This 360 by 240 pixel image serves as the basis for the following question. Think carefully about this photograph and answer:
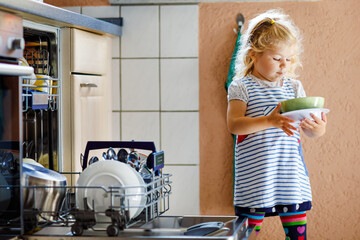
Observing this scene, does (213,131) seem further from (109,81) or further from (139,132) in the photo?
(109,81)

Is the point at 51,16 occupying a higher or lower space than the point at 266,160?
higher

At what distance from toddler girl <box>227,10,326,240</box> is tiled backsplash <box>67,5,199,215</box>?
82 cm

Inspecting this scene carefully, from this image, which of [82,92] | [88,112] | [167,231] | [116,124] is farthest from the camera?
[116,124]

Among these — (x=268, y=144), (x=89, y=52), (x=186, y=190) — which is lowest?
(x=186, y=190)

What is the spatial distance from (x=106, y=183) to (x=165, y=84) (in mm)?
1300

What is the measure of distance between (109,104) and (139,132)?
0.18m

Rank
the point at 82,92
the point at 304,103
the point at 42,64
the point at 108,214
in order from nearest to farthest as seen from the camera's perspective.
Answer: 1. the point at 108,214
2. the point at 304,103
3. the point at 42,64
4. the point at 82,92

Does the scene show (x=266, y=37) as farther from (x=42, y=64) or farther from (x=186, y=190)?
(x=186, y=190)

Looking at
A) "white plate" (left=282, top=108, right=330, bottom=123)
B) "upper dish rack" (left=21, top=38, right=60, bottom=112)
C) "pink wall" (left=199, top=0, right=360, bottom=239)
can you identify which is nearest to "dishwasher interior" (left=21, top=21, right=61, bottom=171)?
"upper dish rack" (left=21, top=38, right=60, bottom=112)

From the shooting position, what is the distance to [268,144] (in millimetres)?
1602

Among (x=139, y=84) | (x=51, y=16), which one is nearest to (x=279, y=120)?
(x=51, y=16)

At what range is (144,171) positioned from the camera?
4.42 feet

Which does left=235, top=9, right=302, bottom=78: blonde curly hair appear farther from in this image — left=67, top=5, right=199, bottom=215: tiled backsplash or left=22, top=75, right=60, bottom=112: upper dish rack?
left=67, top=5, right=199, bottom=215: tiled backsplash

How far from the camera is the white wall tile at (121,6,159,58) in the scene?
2.49m
